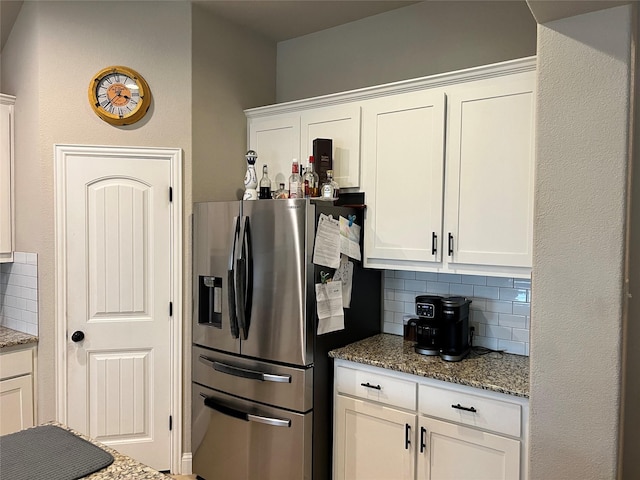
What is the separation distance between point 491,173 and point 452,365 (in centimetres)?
97

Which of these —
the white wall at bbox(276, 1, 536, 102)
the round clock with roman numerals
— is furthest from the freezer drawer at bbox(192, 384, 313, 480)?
the white wall at bbox(276, 1, 536, 102)

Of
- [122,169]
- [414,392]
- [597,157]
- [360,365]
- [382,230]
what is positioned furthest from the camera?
[122,169]

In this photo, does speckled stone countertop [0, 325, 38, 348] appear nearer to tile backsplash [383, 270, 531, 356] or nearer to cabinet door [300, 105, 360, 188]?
cabinet door [300, 105, 360, 188]

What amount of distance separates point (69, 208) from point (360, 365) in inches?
75.4

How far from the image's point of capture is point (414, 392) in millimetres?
2426

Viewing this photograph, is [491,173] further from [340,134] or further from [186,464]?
[186,464]

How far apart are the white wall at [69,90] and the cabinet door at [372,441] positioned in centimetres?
165

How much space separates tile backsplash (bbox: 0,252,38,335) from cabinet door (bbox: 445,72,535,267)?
2.45 metres

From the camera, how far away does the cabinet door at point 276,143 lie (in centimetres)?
315

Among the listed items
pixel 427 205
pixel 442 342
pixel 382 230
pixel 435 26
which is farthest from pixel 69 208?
pixel 435 26

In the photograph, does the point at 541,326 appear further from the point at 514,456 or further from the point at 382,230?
the point at 382,230

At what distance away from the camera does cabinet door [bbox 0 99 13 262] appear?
308cm

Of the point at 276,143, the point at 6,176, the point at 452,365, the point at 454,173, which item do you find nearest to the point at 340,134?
the point at 276,143

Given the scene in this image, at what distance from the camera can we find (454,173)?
8.28 ft
